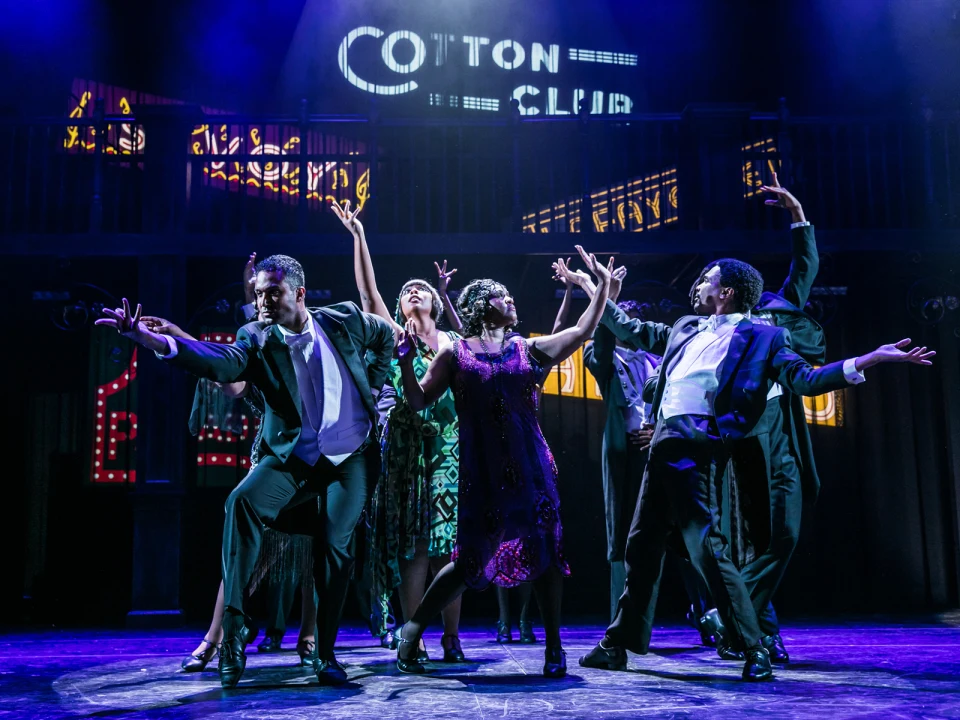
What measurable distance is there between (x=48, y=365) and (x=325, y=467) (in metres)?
5.10

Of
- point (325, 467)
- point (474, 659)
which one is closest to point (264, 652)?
point (474, 659)

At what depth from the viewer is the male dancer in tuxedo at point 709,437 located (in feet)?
11.0

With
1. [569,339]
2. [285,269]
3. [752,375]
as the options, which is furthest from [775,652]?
[285,269]

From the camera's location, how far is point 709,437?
349cm

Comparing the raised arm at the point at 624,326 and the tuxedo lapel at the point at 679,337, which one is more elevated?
the raised arm at the point at 624,326

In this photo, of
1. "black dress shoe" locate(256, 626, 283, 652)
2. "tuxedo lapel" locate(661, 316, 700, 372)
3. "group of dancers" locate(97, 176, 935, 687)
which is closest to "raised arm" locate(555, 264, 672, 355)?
"group of dancers" locate(97, 176, 935, 687)

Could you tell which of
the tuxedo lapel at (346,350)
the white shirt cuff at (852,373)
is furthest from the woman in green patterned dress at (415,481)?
the white shirt cuff at (852,373)

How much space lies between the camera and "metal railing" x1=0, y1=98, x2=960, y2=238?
22.4 ft

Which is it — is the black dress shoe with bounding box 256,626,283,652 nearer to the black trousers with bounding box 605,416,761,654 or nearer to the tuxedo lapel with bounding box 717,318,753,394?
the black trousers with bounding box 605,416,761,654

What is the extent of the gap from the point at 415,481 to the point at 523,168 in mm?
3896

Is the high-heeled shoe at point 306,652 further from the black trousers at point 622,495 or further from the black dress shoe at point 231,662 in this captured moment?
the black trousers at point 622,495

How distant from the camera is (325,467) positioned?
3.50 meters

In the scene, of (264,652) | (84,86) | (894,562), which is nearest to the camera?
(264,652)

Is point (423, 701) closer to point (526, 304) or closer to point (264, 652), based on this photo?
point (264, 652)
